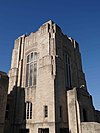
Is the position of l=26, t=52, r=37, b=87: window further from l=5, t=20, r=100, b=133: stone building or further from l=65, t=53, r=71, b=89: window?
l=65, t=53, r=71, b=89: window

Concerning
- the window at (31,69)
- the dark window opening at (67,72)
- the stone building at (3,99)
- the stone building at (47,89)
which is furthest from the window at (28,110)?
the dark window opening at (67,72)

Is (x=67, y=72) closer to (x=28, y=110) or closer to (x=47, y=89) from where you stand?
(x=47, y=89)

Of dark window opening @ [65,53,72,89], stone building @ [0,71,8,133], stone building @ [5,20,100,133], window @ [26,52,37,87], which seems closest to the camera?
stone building @ [5,20,100,133]

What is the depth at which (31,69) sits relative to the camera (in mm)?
24297

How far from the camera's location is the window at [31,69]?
23109 millimetres

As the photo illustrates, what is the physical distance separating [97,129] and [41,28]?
1869cm

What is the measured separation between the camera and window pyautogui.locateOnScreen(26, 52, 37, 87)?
2311 cm

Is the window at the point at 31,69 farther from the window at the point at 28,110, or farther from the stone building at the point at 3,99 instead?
the stone building at the point at 3,99

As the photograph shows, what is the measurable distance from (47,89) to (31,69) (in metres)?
6.12

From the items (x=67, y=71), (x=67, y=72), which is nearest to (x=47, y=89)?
(x=67, y=72)

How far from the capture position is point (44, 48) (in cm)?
2355

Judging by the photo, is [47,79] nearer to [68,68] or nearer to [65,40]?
[68,68]

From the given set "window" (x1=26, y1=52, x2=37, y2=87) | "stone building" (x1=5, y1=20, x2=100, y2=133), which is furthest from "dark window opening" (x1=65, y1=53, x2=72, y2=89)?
"window" (x1=26, y1=52, x2=37, y2=87)

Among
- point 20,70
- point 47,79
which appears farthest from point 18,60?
point 47,79
